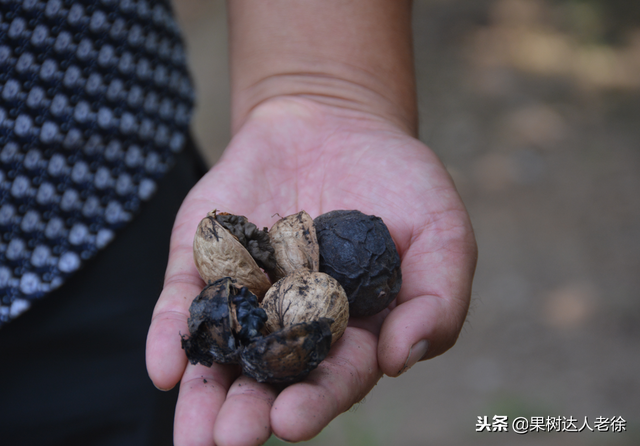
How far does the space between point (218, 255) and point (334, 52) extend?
161 cm

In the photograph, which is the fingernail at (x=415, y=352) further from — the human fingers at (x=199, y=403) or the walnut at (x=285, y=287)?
the human fingers at (x=199, y=403)

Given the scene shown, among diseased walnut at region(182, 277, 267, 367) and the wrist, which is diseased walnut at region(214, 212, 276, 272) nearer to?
diseased walnut at region(182, 277, 267, 367)

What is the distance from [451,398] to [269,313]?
296 centimetres

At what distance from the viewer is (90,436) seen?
2529 millimetres

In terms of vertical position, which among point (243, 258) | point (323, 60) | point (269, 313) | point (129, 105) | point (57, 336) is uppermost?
point (323, 60)

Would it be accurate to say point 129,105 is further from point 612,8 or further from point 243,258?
point 612,8

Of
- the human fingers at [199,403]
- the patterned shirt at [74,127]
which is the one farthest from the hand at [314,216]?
the patterned shirt at [74,127]

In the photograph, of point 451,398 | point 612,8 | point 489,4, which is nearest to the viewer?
point 451,398

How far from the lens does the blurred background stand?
4.45m

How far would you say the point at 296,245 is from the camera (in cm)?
254

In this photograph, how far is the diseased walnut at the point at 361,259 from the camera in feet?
7.80

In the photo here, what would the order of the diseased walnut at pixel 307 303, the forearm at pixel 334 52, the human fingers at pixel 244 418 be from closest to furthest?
the human fingers at pixel 244 418, the diseased walnut at pixel 307 303, the forearm at pixel 334 52

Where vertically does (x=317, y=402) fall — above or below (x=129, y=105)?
below

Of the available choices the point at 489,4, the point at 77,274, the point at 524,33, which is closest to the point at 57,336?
the point at 77,274
